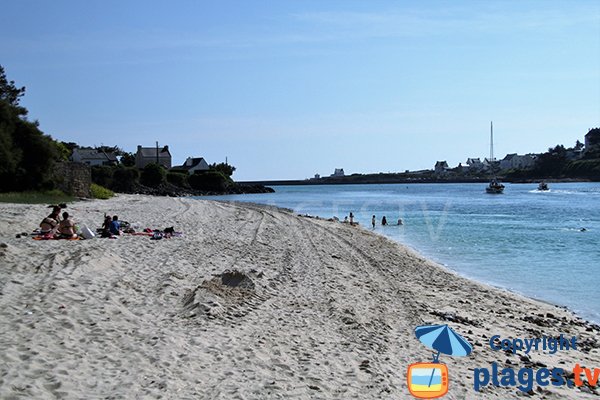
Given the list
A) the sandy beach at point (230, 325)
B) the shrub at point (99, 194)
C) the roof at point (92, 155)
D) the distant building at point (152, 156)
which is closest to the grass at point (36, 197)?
the shrub at point (99, 194)

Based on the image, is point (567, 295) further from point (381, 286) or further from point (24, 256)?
point (24, 256)

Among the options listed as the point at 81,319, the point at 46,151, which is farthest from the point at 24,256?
the point at 46,151

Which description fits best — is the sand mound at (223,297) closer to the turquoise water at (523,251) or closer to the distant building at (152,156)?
the turquoise water at (523,251)

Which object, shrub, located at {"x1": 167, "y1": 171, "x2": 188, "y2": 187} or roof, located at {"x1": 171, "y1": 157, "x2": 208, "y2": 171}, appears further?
roof, located at {"x1": 171, "y1": 157, "x2": 208, "y2": 171}

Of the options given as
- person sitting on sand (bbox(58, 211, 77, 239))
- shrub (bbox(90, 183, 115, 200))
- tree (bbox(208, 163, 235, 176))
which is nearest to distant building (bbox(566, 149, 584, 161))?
tree (bbox(208, 163, 235, 176))

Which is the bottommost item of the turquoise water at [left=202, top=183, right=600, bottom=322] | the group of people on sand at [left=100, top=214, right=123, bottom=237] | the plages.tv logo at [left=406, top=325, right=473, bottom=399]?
the turquoise water at [left=202, top=183, right=600, bottom=322]

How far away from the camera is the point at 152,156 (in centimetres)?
12075

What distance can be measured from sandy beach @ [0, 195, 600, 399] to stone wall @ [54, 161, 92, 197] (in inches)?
892

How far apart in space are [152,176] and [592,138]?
14350 centimetres

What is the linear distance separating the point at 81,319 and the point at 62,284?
2066 mm

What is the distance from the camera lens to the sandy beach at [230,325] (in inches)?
264

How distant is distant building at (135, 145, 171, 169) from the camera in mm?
118812

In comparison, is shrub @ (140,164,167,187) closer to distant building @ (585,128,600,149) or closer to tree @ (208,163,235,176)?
tree @ (208,163,235,176)

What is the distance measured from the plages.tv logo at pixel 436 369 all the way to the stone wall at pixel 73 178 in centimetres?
3473
